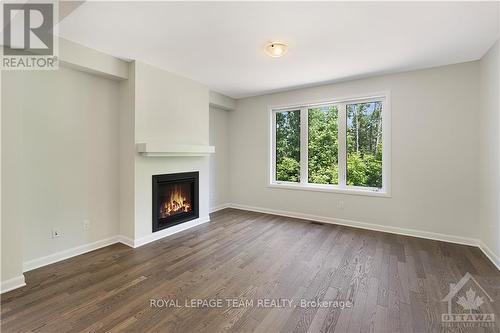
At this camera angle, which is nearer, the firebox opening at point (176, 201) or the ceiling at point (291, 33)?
the ceiling at point (291, 33)

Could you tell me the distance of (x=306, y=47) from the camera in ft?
9.18

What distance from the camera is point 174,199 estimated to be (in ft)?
12.8

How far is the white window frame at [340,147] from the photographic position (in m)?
3.83

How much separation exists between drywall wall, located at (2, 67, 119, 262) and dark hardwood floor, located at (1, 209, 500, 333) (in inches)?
16.3

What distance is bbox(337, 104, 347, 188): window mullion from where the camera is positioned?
14.1 ft

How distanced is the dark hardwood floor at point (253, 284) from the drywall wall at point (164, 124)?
0.71 m

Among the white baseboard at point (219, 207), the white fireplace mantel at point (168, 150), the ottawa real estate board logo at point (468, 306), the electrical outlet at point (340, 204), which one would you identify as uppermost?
the white fireplace mantel at point (168, 150)

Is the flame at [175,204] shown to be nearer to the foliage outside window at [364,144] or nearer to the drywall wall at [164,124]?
the drywall wall at [164,124]

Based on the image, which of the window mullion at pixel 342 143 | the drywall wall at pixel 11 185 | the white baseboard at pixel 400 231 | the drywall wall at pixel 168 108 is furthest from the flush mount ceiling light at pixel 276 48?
the white baseboard at pixel 400 231

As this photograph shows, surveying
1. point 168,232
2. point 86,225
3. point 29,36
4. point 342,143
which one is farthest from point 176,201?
point 342,143

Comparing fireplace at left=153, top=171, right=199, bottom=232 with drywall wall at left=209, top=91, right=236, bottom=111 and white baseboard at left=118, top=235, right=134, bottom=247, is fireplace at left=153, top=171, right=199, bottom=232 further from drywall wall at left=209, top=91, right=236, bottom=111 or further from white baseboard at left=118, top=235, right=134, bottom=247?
drywall wall at left=209, top=91, right=236, bottom=111

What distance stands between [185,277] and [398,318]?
1944 millimetres

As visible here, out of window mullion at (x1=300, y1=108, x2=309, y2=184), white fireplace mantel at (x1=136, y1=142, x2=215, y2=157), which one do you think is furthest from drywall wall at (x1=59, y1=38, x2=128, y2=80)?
window mullion at (x1=300, y1=108, x2=309, y2=184)

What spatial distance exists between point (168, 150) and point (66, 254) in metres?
1.80
